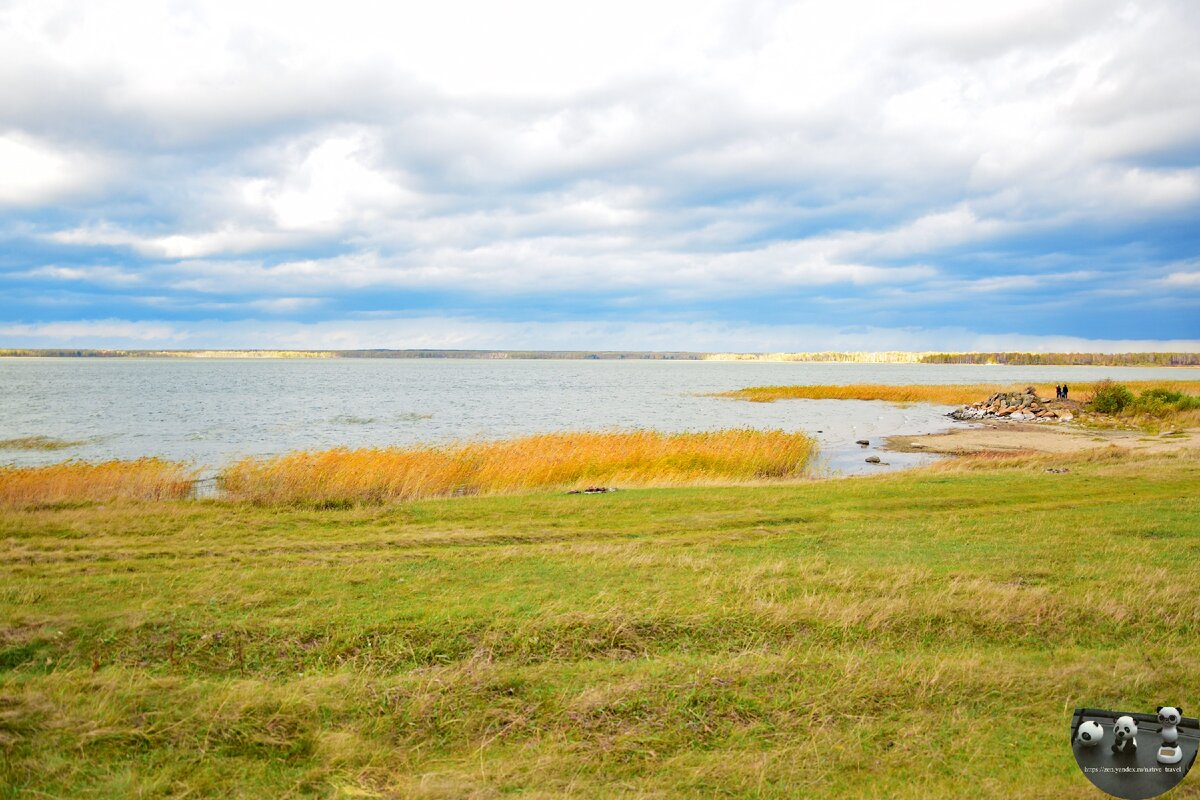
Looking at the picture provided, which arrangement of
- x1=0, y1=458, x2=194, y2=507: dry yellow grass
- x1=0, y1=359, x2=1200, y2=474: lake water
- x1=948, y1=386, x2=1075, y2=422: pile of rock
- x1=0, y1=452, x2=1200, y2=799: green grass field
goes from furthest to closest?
1. x1=948, y1=386, x2=1075, y2=422: pile of rock
2. x1=0, y1=359, x2=1200, y2=474: lake water
3. x1=0, y1=458, x2=194, y2=507: dry yellow grass
4. x1=0, y1=452, x2=1200, y2=799: green grass field

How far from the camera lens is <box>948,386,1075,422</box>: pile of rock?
58.3 meters

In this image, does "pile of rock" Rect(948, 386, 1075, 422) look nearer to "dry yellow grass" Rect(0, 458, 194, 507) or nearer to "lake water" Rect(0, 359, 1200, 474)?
Answer: "lake water" Rect(0, 359, 1200, 474)

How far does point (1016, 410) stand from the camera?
61688 mm

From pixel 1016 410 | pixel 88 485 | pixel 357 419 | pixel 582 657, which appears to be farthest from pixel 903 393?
pixel 582 657

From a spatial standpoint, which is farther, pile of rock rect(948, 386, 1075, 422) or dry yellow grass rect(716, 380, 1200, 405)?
dry yellow grass rect(716, 380, 1200, 405)

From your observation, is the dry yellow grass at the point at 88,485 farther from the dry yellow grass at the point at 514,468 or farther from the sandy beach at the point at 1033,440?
the sandy beach at the point at 1033,440

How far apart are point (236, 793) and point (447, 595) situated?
4.38m

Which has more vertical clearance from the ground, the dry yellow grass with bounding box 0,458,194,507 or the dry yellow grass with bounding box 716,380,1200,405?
the dry yellow grass with bounding box 716,380,1200,405

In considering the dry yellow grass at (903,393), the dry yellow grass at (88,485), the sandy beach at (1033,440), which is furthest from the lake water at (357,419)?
the dry yellow grass at (88,485)

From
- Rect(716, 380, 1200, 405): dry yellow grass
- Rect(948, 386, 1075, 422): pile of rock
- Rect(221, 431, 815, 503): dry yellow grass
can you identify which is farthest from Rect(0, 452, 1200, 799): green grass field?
Rect(716, 380, 1200, 405): dry yellow grass

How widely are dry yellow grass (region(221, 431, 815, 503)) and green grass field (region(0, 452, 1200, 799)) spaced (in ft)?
23.0

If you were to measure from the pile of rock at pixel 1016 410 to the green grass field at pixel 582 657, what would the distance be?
49059 mm

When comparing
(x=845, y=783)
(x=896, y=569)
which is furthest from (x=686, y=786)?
(x=896, y=569)

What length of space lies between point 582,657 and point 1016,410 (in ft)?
206
